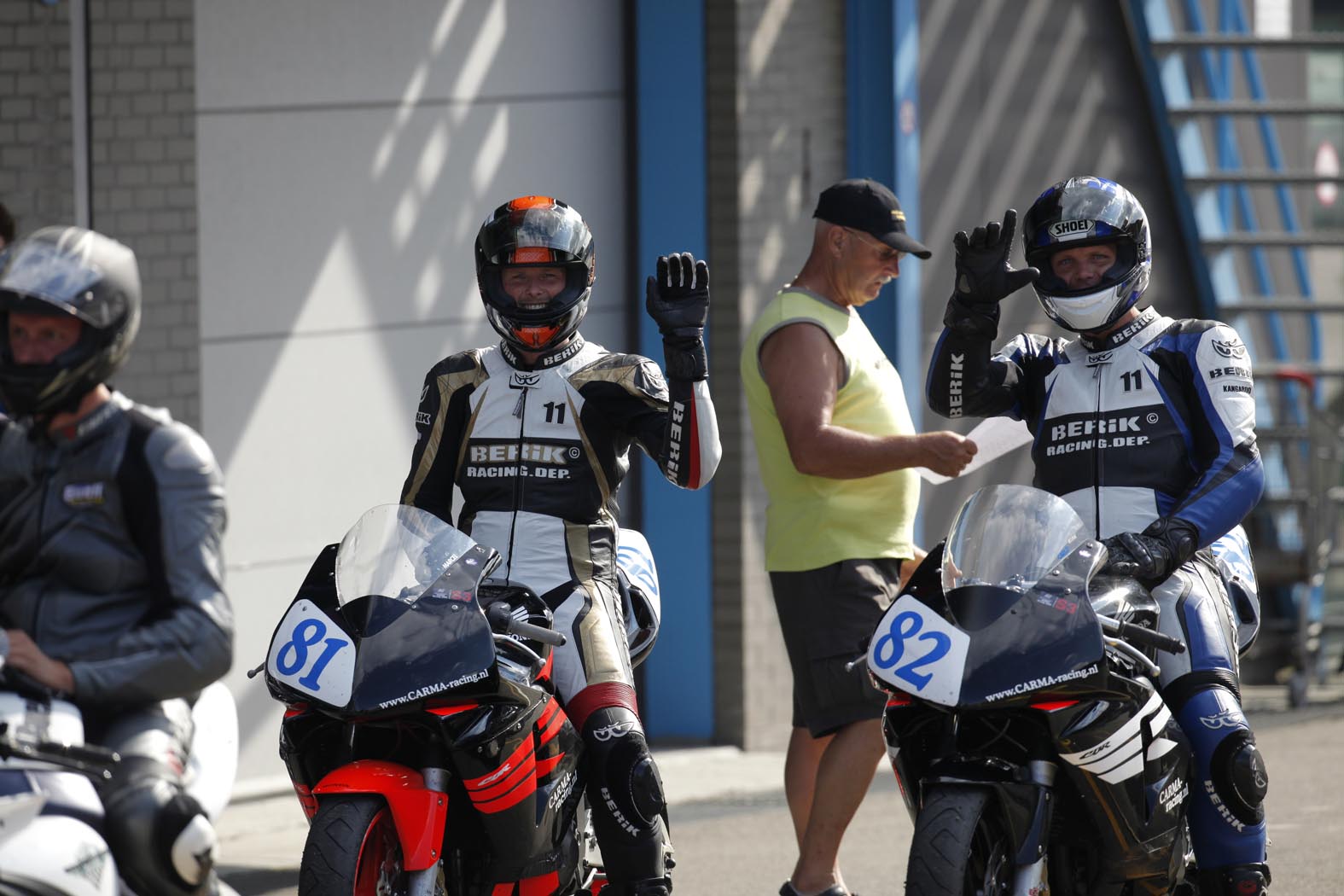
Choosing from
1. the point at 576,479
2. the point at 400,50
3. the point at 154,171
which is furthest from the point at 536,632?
the point at 400,50

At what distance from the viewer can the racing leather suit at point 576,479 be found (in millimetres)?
5270

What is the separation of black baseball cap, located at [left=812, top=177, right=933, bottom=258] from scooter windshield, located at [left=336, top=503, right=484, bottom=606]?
1931mm

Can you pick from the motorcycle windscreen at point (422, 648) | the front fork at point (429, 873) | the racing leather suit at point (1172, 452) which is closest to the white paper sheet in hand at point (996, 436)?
the racing leather suit at point (1172, 452)

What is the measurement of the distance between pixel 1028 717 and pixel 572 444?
1340 mm

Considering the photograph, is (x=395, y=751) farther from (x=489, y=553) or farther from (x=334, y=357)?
(x=334, y=357)

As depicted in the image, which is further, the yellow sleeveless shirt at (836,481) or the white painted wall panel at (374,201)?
the white painted wall panel at (374,201)

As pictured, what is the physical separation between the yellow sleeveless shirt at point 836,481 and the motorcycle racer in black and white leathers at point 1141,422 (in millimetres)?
594

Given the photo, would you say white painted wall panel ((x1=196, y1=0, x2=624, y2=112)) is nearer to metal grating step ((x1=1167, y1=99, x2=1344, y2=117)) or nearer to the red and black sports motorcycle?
the red and black sports motorcycle

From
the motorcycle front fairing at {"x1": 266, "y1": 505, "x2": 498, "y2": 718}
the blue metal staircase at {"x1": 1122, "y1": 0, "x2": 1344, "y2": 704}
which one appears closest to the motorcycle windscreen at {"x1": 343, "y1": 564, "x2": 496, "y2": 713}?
the motorcycle front fairing at {"x1": 266, "y1": 505, "x2": 498, "y2": 718}

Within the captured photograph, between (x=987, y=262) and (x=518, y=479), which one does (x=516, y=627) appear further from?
(x=987, y=262)

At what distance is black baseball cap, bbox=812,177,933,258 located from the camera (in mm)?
6527

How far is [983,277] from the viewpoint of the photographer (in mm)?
5684

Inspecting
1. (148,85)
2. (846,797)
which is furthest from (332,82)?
(846,797)

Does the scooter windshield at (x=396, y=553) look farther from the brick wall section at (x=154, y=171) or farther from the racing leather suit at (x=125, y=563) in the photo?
the brick wall section at (x=154, y=171)
